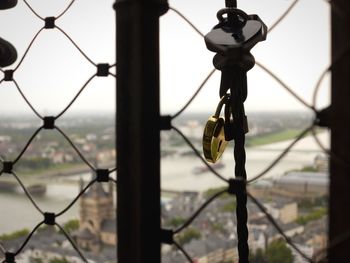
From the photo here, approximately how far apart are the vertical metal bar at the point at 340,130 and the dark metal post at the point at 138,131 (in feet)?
0.45

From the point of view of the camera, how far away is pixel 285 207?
2.13 metres

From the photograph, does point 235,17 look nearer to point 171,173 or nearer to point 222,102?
point 222,102

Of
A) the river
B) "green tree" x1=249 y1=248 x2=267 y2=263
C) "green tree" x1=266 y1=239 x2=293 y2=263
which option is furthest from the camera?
"green tree" x1=249 y1=248 x2=267 y2=263

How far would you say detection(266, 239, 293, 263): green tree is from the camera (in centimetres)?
Answer: 231

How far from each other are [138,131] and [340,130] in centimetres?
15

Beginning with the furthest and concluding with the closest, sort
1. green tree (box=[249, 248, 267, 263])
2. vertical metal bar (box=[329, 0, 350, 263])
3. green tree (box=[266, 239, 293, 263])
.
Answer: green tree (box=[249, 248, 267, 263]) < green tree (box=[266, 239, 293, 263]) < vertical metal bar (box=[329, 0, 350, 263])

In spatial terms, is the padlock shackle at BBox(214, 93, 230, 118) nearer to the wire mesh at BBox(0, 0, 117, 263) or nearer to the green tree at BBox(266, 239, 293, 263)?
the wire mesh at BBox(0, 0, 117, 263)

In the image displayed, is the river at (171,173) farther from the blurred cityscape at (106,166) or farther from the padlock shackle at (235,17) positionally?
the padlock shackle at (235,17)

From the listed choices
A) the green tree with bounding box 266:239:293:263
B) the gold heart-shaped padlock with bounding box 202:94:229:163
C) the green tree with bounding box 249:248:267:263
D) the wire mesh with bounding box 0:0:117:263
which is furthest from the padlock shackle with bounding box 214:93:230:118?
the green tree with bounding box 249:248:267:263

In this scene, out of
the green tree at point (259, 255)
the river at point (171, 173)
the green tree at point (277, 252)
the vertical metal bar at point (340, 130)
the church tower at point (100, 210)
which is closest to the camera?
the vertical metal bar at point (340, 130)

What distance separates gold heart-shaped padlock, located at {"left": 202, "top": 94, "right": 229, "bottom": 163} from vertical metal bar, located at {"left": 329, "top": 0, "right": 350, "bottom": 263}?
18 centimetres

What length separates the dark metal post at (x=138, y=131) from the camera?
34 centimetres

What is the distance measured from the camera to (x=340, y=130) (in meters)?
0.29

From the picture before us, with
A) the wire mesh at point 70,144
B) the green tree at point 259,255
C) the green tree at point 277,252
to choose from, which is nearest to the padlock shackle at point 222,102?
A: the wire mesh at point 70,144
